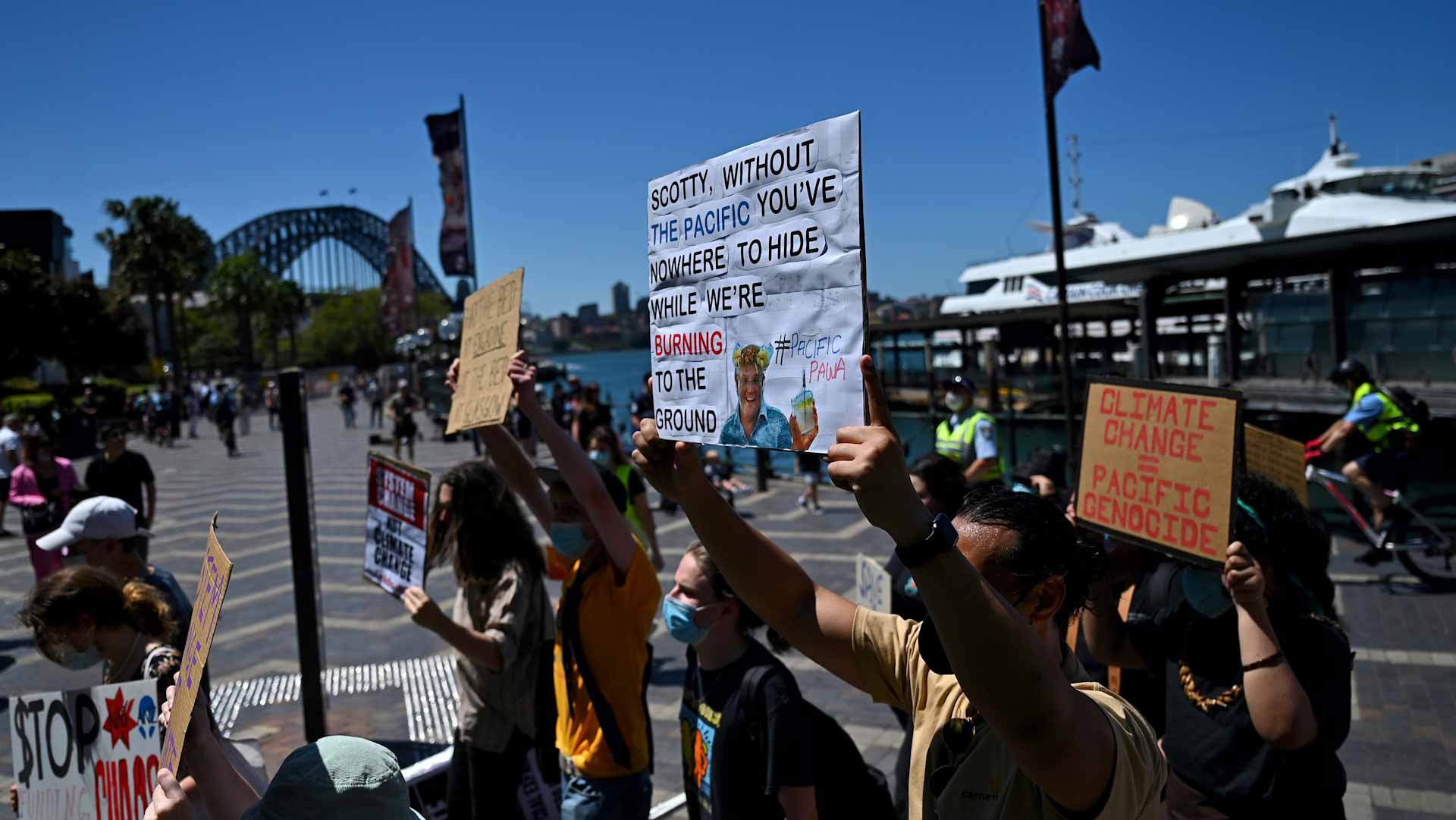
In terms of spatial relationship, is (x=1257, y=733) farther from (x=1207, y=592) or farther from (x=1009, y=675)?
(x=1009, y=675)

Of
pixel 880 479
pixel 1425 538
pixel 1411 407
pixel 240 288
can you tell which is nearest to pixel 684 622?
pixel 880 479

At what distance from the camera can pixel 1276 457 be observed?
4.88 metres

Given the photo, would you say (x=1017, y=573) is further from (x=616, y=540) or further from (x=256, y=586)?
(x=256, y=586)

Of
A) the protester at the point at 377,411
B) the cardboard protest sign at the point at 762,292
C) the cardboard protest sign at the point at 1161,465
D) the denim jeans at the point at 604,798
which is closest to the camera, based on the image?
the cardboard protest sign at the point at 762,292

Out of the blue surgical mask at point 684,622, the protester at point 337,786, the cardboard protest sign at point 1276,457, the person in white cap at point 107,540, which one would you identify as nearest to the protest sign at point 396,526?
the person in white cap at point 107,540

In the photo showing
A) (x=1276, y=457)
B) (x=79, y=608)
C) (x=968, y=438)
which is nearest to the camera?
(x=79, y=608)

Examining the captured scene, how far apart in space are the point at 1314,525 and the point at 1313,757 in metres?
0.67

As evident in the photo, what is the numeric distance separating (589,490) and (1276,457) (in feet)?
11.3

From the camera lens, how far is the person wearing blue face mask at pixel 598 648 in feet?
10.9

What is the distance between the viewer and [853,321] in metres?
1.96

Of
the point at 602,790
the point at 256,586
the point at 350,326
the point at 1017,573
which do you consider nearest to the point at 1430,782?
the point at 602,790

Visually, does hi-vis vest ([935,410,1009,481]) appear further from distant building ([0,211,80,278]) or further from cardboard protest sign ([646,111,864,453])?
distant building ([0,211,80,278])

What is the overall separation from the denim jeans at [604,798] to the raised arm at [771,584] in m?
1.32

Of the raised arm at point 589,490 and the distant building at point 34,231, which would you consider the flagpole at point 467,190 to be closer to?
the raised arm at point 589,490
